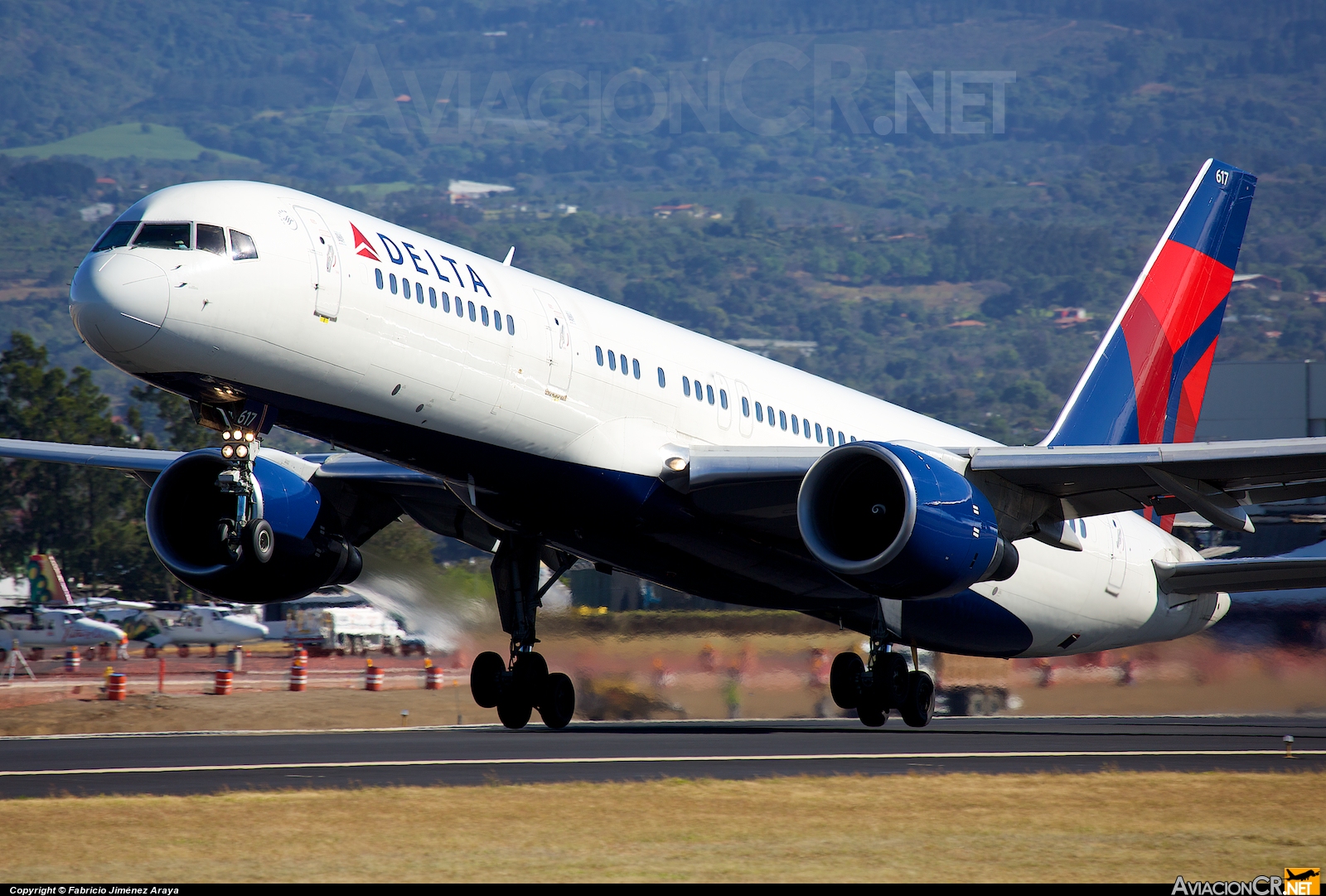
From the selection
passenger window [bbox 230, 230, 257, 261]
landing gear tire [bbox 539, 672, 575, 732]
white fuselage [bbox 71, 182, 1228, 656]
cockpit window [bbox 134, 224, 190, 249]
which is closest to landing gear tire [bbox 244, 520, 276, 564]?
white fuselage [bbox 71, 182, 1228, 656]

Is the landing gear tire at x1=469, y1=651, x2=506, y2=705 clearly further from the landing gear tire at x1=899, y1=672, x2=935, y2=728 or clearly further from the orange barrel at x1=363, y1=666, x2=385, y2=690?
the orange barrel at x1=363, y1=666, x2=385, y2=690

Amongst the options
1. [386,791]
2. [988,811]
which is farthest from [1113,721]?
[386,791]

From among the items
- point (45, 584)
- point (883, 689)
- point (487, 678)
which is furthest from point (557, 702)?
point (45, 584)

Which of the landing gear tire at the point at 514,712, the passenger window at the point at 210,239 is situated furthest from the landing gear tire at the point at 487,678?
the passenger window at the point at 210,239

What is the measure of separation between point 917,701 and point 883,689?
82cm

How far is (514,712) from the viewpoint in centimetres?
2512

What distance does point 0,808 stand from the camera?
18.0m

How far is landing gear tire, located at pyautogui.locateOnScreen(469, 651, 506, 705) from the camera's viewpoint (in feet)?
82.0

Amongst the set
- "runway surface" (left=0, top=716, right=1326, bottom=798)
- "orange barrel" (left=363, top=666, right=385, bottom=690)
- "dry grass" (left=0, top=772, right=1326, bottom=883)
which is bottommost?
"runway surface" (left=0, top=716, right=1326, bottom=798)

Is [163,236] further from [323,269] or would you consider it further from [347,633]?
[347,633]

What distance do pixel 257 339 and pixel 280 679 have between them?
93.2 feet

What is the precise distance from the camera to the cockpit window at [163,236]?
17.7m

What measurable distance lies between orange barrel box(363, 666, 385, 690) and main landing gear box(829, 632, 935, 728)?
59.8 ft
